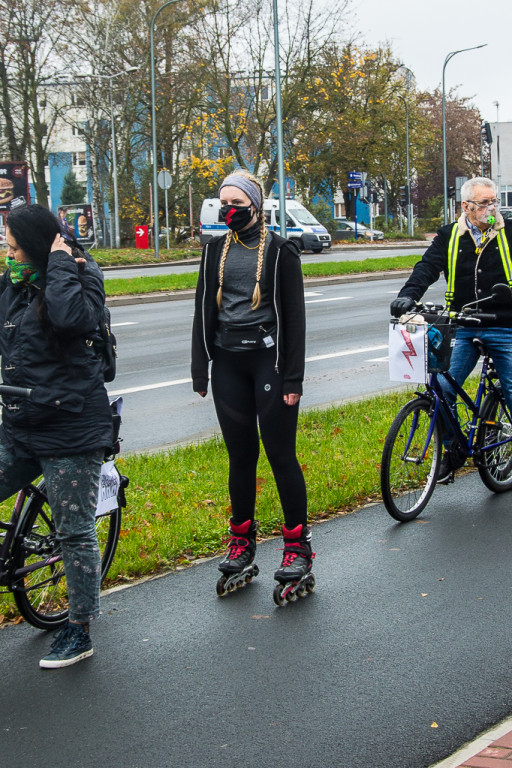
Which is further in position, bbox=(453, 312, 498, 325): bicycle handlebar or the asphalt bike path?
bbox=(453, 312, 498, 325): bicycle handlebar

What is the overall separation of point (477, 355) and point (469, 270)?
1.82 feet

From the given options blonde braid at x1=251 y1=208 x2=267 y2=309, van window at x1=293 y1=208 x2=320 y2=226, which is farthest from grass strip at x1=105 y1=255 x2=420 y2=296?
blonde braid at x1=251 y1=208 x2=267 y2=309

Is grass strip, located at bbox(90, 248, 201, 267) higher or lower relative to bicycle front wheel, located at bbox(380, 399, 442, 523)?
higher

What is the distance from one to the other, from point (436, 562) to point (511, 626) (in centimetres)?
89

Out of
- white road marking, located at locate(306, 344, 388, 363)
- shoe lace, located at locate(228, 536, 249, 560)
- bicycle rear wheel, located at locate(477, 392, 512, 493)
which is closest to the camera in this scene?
shoe lace, located at locate(228, 536, 249, 560)

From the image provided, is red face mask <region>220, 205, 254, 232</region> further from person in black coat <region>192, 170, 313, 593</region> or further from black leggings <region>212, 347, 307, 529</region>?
black leggings <region>212, 347, 307, 529</region>

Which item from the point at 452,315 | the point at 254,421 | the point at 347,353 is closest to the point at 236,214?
the point at 254,421

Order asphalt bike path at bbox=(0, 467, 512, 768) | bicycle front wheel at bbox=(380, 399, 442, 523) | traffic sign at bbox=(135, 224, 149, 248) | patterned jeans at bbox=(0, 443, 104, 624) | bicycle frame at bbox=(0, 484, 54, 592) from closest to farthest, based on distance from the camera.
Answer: asphalt bike path at bbox=(0, 467, 512, 768)
patterned jeans at bbox=(0, 443, 104, 624)
bicycle frame at bbox=(0, 484, 54, 592)
bicycle front wheel at bbox=(380, 399, 442, 523)
traffic sign at bbox=(135, 224, 149, 248)

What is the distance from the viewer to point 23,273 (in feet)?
12.4

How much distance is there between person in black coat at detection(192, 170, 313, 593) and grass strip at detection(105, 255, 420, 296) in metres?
18.4

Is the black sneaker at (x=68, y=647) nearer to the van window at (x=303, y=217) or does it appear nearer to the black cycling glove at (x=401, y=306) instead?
the black cycling glove at (x=401, y=306)

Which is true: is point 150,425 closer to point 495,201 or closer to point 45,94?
point 495,201

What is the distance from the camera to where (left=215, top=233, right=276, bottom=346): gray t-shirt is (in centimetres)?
450

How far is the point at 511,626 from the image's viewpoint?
423 cm
